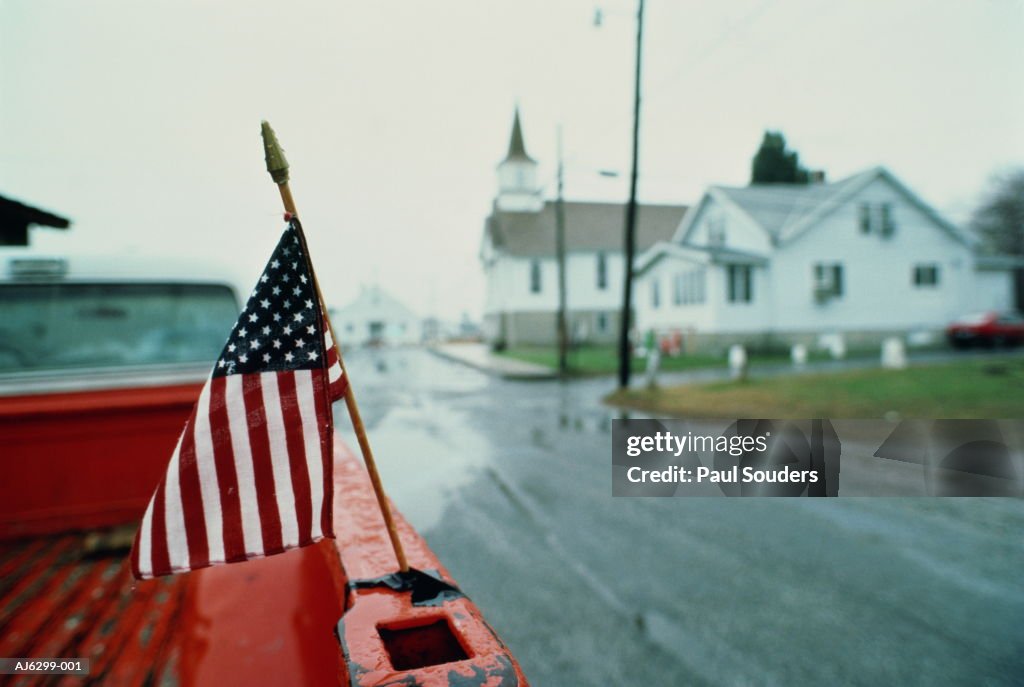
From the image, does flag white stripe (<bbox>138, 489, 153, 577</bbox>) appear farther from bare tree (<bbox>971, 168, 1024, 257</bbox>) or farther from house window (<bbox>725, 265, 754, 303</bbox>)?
bare tree (<bbox>971, 168, 1024, 257</bbox>)

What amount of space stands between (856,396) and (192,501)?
12.7m

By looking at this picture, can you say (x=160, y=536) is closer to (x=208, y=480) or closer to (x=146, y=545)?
(x=146, y=545)

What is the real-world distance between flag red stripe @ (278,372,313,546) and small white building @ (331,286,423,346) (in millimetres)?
73781

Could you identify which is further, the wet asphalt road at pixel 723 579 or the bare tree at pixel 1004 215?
the bare tree at pixel 1004 215

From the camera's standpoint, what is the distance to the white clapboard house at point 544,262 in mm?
38312

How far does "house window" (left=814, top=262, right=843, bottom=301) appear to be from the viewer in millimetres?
24625

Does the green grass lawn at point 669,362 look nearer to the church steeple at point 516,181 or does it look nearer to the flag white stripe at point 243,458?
the church steeple at point 516,181

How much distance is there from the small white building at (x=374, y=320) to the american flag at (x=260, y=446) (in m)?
73.8

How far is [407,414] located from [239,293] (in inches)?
305

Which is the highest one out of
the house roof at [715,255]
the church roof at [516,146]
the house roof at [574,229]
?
the church roof at [516,146]

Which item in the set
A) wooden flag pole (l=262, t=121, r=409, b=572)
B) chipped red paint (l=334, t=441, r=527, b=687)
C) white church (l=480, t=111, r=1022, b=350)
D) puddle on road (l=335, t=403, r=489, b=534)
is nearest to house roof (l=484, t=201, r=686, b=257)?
white church (l=480, t=111, r=1022, b=350)

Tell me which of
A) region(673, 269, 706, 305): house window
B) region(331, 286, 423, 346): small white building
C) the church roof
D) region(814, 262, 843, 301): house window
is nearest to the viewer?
region(814, 262, 843, 301): house window

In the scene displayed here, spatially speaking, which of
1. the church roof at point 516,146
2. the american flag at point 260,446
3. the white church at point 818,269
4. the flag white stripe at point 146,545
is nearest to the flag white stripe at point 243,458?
the american flag at point 260,446

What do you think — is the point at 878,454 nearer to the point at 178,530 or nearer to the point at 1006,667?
the point at 1006,667
